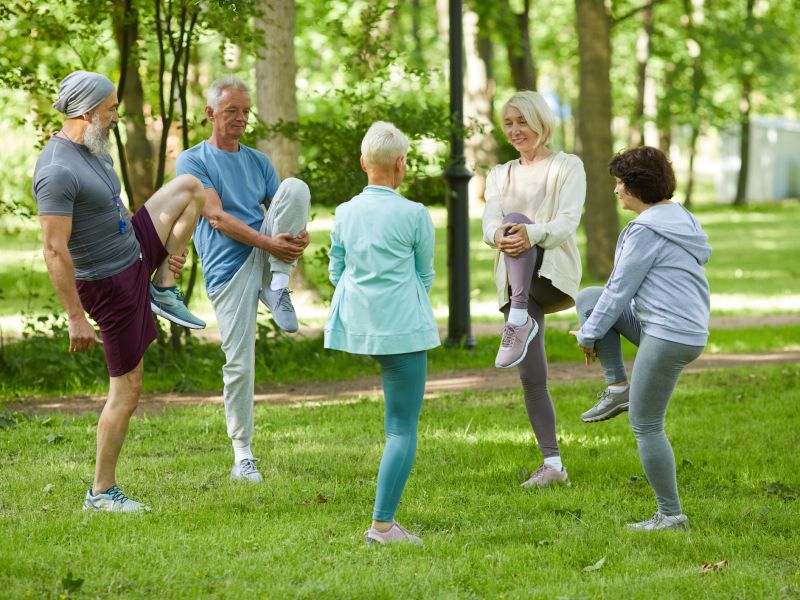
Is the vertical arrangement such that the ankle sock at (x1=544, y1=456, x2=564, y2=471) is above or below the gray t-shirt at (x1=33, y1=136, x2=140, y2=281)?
below

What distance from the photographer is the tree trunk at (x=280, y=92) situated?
12766mm

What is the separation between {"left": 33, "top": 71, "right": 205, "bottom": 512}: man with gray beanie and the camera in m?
5.15

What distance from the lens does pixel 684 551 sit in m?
5.06

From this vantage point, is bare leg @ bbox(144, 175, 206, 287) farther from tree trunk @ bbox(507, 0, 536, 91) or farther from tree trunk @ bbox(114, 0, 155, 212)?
tree trunk @ bbox(507, 0, 536, 91)

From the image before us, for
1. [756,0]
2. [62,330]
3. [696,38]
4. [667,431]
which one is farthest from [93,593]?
[756,0]

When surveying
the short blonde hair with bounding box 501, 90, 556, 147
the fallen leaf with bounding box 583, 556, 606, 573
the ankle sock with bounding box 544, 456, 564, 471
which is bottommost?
the fallen leaf with bounding box 583, 556, 606, 573

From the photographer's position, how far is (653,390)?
17.0ft

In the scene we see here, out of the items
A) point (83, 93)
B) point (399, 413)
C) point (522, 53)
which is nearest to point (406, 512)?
point (399, 413)

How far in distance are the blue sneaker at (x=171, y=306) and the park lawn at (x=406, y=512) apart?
0.91 meters

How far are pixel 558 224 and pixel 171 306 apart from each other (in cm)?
208

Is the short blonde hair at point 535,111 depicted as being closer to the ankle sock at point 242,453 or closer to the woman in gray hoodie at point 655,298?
the woman in gray hoodie at point 655,298

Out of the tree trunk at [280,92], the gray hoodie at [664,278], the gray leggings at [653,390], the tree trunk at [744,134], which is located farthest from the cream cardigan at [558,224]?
the tree trunk at [744,134]

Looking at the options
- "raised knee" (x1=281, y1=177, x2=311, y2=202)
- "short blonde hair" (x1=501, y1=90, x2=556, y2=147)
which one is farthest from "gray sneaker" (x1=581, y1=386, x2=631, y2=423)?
"raised knee" (x1=281, y1=177, x2=311, y2=202)

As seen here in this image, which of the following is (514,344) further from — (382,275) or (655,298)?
(382,275)
